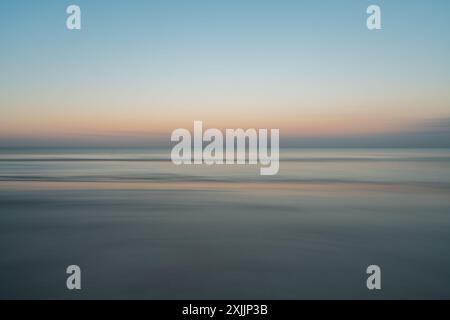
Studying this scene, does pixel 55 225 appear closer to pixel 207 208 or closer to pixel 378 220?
pixel 207 208

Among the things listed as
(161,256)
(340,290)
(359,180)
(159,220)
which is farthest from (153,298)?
(359,180)

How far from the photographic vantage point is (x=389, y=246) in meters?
6.05

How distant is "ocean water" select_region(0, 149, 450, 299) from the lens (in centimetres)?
470

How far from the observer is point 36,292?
15.0 feet

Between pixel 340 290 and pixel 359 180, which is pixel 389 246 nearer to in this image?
pixel 340 290

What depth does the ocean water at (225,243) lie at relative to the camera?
470 cm

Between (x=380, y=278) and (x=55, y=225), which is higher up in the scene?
(x=55, y=225)

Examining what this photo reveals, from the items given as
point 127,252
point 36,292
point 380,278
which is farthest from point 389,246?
point 36,292

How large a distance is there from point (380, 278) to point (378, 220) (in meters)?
3.04

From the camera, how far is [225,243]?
6.28 m

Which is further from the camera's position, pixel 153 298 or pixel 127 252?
pixel 127 252
